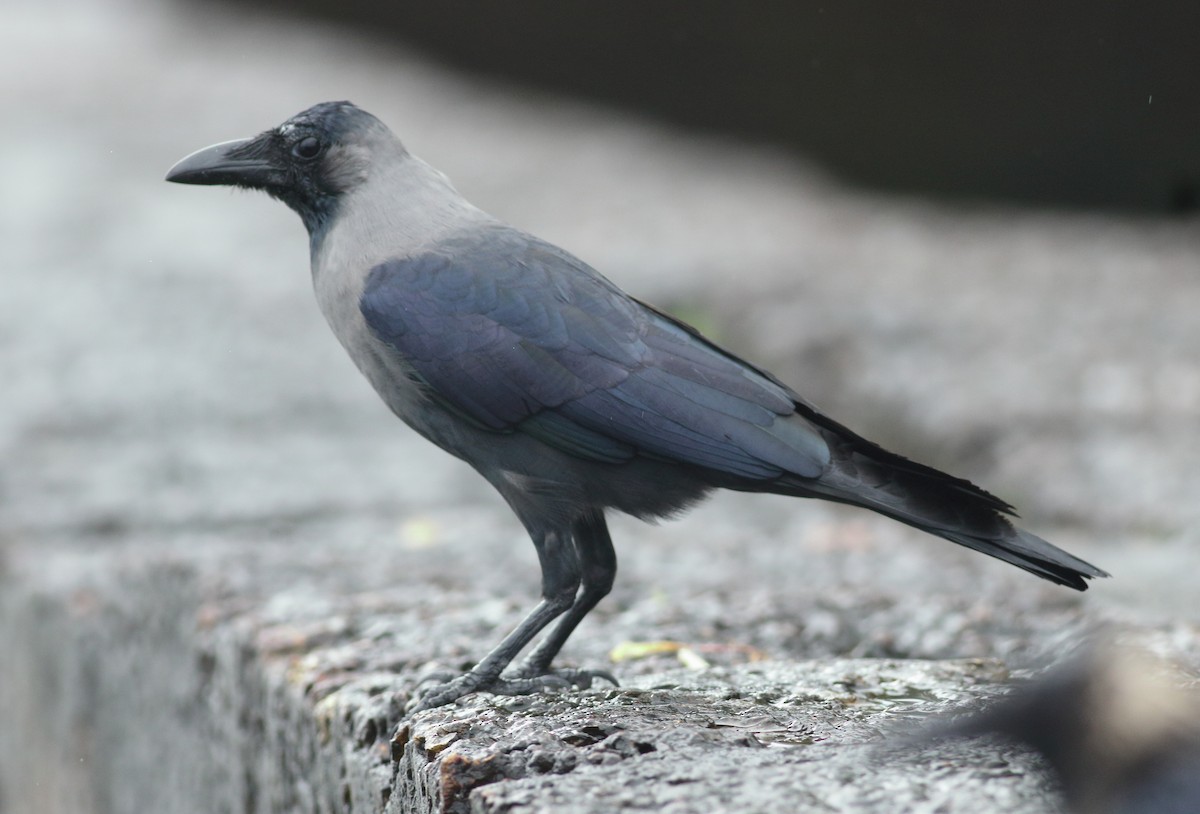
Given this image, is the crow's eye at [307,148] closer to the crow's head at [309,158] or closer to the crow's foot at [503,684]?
the crow's head at [309,158]

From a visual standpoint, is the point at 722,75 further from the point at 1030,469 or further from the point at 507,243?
the point at 507,243

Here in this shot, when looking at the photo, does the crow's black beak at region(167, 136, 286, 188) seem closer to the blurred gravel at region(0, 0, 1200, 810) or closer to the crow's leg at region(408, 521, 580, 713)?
the crow's leg at region(408, 521, 580, 713)

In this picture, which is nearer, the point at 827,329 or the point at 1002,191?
the point at 827,329

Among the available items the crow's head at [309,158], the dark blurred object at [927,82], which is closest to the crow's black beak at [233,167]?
the crow's head at [309,158]

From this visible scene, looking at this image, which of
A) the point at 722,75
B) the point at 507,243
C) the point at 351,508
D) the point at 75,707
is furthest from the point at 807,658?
the point at 722,75

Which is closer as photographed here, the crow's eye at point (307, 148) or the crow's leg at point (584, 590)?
the crow's leg at point (584, 590)

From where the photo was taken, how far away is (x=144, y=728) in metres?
4.27

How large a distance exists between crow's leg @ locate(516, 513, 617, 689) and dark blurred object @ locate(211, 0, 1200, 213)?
6611 mm

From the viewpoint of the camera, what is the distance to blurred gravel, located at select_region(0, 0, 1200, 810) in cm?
409

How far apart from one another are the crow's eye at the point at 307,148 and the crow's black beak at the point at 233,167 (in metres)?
0.05

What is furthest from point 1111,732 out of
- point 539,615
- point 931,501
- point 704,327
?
point 704,327

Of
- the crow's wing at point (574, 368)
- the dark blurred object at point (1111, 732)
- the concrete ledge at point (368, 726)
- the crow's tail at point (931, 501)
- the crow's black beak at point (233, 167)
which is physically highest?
the crow's black beak at point (233, 167)

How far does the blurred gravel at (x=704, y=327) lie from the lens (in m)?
4.09

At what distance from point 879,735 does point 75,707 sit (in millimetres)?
3044
